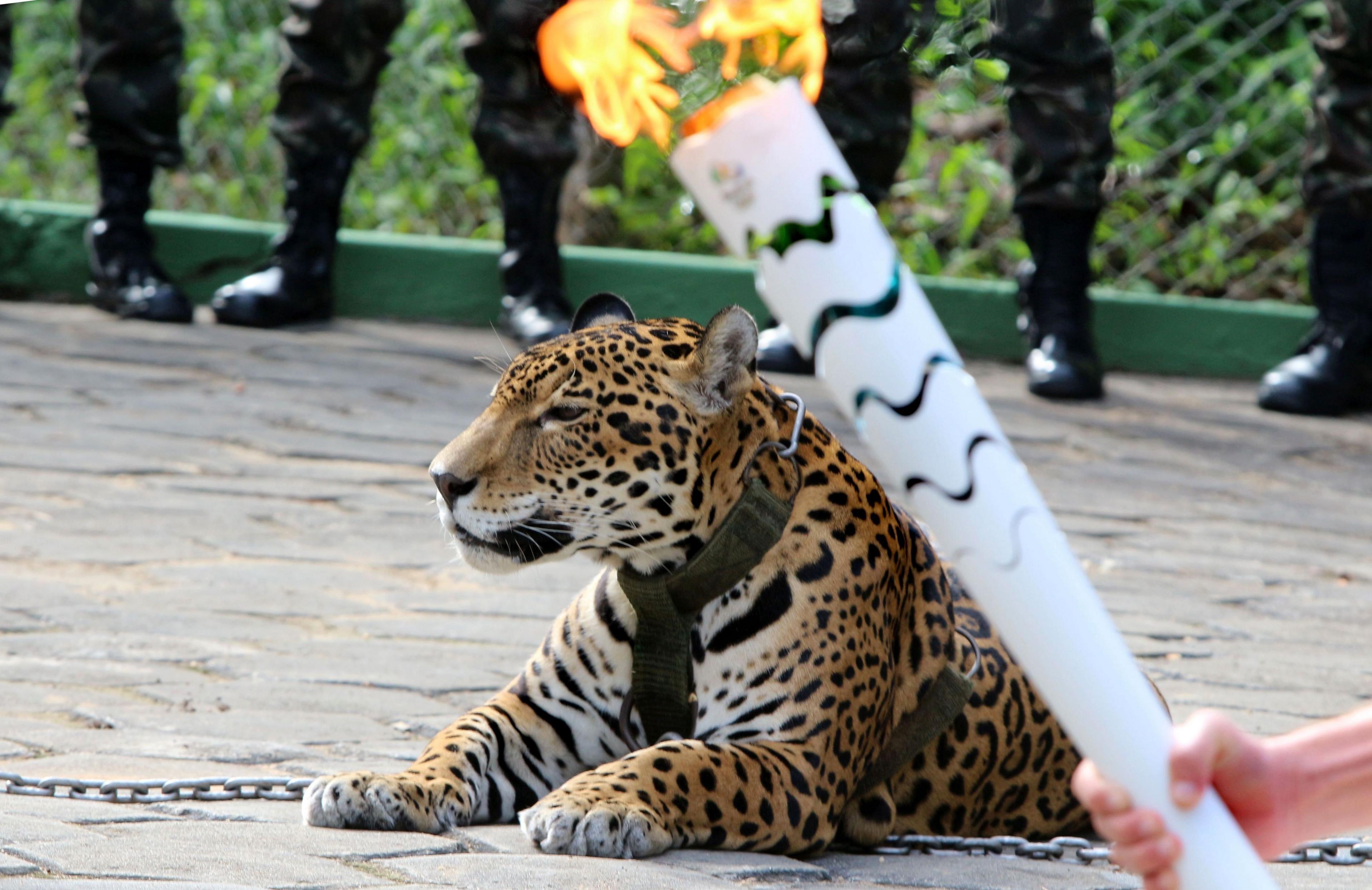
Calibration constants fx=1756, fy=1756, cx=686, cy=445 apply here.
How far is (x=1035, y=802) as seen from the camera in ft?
9.26

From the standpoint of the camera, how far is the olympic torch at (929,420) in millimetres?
1346

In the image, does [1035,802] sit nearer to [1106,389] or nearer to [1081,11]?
[1081,11]

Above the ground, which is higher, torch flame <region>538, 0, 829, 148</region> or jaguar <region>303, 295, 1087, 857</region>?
torch flame <region>538, 0, 829, 148</region>

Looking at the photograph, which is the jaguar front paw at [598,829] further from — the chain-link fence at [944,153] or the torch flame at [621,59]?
the chain-link fence at [944,153]

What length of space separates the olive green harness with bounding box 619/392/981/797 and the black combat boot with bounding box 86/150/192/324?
4.79m

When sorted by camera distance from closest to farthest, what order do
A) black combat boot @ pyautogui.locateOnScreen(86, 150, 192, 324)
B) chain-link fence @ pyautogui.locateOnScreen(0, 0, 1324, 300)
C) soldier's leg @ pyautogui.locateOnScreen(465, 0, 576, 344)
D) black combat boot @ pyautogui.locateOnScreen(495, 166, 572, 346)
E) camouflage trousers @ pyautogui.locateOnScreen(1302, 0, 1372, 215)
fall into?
camouflage trousers @ pyautogui.locateOnScreen(1302, 0, 1372, 215)
soldier's leg @ pyautogui.locateOnScreen(465, 0, 576, 344)
black combat boot @ pyautogui.locateOnScreen(495, 166, 572, 346)
black combat boot @ pyautogui.locateOnScreen(86, 150, 192, 324)
chain-link fence @ pyautogui.locateOnScreen(0, 0, 1324, 300)

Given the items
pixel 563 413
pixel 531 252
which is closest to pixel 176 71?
pixel 531 252

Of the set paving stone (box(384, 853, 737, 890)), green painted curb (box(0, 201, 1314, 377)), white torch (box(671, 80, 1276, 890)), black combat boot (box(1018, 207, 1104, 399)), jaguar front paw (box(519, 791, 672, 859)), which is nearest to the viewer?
white torch (box(671, 80, 1276, 890))

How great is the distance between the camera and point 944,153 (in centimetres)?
944

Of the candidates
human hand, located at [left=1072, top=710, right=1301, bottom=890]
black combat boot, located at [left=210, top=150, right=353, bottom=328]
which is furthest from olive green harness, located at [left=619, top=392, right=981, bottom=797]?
black combat boot, located at [left=210, top=150, right=353, bottom=328]

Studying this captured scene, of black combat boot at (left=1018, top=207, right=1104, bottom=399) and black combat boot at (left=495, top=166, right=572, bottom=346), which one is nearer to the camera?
black combat boot at (left=1018, top=207, right=1104, bottom=399)

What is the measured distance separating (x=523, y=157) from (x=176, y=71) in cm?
143

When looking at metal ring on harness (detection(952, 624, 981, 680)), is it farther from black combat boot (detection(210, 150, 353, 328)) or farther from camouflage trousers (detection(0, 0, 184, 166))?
A: camouflage trousers (detection(0, 0, 184, 166))

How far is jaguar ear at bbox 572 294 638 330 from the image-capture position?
2.89 m
